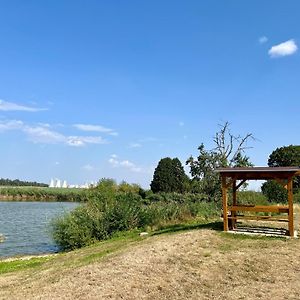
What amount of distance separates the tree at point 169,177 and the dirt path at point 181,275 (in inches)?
2111

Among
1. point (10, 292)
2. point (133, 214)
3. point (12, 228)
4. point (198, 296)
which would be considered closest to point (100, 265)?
point (10, 292)

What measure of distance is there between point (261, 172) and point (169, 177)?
52772mm

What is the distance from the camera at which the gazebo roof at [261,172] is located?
1381cm

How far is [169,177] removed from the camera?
66.9 metres

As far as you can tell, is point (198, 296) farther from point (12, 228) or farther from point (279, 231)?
point (12, 228)

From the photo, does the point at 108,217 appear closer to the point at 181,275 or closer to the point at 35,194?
the point at 181,275

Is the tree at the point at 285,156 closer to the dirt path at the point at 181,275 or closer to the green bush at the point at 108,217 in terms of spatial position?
the green bush at the point at 108,217

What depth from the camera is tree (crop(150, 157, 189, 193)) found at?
66.5 m

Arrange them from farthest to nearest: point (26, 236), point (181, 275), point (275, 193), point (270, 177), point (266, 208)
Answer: point (275, 193)
point (26, 236)
point (270, 177)
point (266, 208)
point (181, 275)

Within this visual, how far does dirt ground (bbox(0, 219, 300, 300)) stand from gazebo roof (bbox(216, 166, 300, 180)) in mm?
2392

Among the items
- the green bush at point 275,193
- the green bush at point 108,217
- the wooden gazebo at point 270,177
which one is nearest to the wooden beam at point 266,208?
the wooden gazebo at point 270,177

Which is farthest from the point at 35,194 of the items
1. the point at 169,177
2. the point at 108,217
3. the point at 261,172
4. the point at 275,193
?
the point at 261,172

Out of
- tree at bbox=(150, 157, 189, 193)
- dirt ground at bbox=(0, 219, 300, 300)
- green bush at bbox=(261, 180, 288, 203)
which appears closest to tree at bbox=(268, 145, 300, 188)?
tree at bbox=(150, 157, 189, 193)

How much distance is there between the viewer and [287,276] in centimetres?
945
